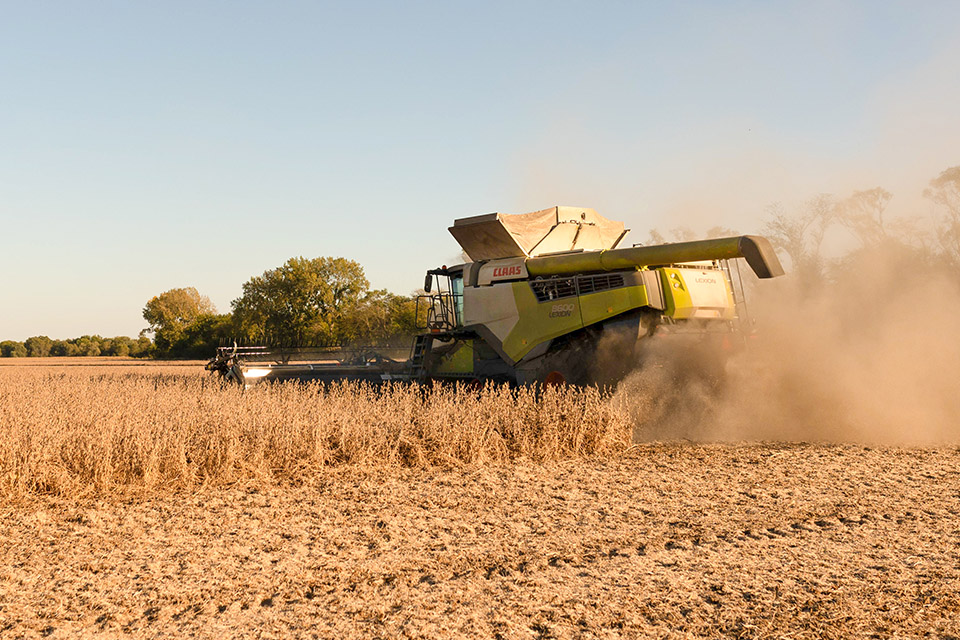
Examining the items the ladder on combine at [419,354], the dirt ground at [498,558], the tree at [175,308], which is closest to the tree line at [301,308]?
the tree at [175,308]

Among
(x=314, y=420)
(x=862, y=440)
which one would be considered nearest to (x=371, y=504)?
(x=314, y=420)

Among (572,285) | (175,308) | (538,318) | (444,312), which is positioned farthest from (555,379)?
(175,308)

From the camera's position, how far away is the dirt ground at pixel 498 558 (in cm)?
339

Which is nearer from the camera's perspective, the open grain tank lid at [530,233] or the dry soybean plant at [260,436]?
the dry soybean plant at [260,436]

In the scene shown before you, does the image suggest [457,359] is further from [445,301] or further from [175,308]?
[175,308]

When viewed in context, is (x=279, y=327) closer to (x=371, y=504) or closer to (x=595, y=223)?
(x=595, y=223)

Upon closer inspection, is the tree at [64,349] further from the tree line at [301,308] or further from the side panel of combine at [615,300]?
the side panel of combine at [615,300]

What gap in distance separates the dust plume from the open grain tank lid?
109 inches

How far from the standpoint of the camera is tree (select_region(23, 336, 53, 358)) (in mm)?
80188

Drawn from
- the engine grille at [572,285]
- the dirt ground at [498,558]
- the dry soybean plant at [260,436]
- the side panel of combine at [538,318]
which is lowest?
the dirt ground at [498,558]

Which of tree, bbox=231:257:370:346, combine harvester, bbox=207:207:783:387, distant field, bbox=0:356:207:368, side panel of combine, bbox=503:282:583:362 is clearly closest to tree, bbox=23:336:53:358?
distant field, bbox=0:356:207:368

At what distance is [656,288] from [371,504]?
4.98m

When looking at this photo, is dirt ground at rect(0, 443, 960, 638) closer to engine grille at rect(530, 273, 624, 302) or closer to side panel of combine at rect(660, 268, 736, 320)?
side panel of combine at rect(660, 268, 736, 320)

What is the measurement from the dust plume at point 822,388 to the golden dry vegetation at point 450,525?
521mm
